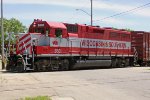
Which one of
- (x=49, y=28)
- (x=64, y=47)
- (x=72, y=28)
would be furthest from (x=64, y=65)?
(x=49, y=28)

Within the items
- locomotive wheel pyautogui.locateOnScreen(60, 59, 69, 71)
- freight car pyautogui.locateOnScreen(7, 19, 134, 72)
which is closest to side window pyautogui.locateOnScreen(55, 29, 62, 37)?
freight car pyautogui.locateOnScreen(7, 19, 134, 72)

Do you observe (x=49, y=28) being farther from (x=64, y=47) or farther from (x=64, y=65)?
(x=64, y=65)

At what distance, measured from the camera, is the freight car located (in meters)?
26.1

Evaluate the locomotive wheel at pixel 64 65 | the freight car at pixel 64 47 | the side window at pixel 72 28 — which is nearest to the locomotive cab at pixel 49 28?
the freight car at pixel 64 47

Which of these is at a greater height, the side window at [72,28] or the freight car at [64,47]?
the side window at [72,28]

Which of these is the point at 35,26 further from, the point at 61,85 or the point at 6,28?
the point at 6,28

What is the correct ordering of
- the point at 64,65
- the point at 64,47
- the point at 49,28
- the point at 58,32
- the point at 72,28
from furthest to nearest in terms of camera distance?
the point at 72,28 → the point at 64,65 → the point at 64,47 → the point at 58,32 → the point at 49,28

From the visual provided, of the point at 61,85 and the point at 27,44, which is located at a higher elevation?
the point at 27,44

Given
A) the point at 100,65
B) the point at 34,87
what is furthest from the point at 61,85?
the point at 100,65

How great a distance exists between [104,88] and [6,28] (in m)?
91.1

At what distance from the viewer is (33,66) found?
25781mm

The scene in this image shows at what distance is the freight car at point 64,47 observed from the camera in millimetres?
26094

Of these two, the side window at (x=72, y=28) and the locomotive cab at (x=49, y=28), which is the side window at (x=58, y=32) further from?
the side window at (x=72, y=28)

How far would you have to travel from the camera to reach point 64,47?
28.0 meters
